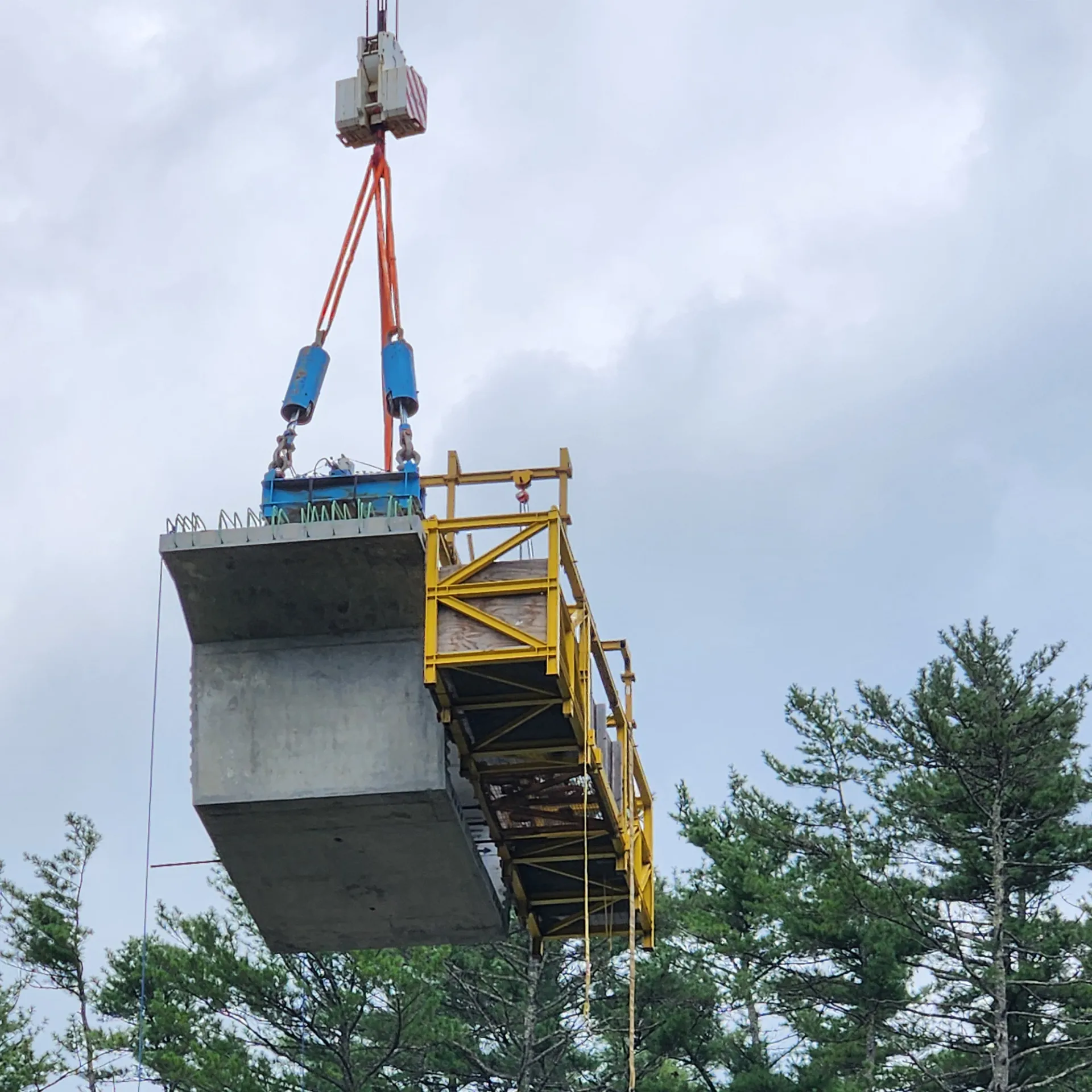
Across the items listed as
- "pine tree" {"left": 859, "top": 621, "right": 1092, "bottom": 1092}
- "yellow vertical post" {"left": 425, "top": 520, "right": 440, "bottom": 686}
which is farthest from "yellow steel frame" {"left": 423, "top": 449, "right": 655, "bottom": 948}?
"pine tree" {"left": 859, "top": 621, "right": 1092, "bottom": 1092}

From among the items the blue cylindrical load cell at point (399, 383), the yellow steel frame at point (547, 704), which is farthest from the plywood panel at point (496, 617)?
the blue cylindrical load cell at point (399, 383)

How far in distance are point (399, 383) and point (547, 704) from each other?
4969mm

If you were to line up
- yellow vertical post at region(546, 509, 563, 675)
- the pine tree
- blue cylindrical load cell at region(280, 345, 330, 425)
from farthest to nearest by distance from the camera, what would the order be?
the pine tree → blue cylindrical load cell at region(280, 345, 330, 425) → yellow vertical post at region(546, 509, 563, 675)

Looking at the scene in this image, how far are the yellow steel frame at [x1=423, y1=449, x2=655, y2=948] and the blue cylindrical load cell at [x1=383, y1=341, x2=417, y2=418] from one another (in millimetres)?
1344

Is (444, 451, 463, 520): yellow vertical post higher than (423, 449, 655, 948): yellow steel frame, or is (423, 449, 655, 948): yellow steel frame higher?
(444, 451, 463, 520): yellow vertical post

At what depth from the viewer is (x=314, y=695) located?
2712cm

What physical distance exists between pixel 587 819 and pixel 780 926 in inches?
870

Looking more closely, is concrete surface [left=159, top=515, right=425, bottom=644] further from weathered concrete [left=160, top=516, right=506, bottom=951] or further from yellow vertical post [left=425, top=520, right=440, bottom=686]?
yellow vertical post [left=425, top=520, right=440, bottom=686]

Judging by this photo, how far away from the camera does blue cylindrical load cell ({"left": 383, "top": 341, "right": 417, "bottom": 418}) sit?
2939 cm

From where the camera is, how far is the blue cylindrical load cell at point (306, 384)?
1142 inches

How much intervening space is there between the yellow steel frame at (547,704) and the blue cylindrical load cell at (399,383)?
1344 mm

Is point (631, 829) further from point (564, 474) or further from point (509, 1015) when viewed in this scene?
point (509, 1015)

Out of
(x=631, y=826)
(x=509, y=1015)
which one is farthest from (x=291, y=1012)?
(x=631, y=826)

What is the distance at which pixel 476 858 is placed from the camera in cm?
2870
